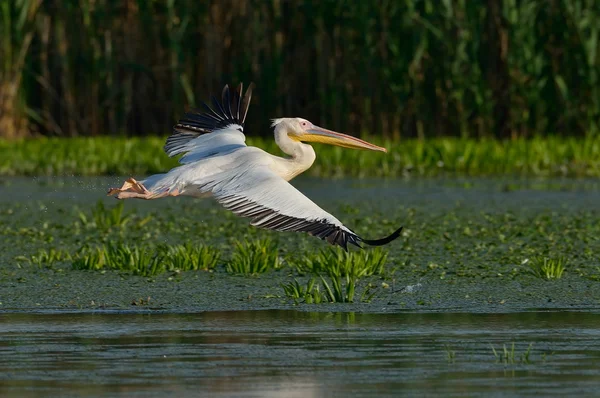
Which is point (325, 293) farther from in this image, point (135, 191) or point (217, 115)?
point (217, 115)

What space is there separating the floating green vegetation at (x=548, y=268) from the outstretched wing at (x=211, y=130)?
1.92 m

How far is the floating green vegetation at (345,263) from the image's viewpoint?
8227 mm

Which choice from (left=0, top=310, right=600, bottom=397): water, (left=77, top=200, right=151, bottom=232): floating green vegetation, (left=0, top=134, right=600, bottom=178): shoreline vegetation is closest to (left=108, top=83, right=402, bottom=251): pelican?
(left=0, top=310, right=600, bottom=397): water

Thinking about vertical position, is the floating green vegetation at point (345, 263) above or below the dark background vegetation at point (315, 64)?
below

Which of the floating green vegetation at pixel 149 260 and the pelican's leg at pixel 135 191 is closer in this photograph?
the pelican's leg at pixel 135 191

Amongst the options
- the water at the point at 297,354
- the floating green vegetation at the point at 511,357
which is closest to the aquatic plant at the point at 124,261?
the water at the point at 297,354

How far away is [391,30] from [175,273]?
9.46m

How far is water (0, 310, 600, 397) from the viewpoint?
5.11 meters

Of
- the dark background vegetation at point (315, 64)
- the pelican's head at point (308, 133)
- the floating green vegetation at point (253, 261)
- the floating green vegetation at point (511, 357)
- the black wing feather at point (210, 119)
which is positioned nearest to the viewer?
the floating green vegetation at point (511, 357)

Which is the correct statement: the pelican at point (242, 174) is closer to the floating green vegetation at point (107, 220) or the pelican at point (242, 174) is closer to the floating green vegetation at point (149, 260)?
the floating green vegetation at point (149, 260)

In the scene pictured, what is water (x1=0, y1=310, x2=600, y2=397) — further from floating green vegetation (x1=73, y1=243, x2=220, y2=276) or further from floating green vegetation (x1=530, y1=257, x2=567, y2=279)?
floating green vegetation (x1=73, y1=243, x2=220, y2=276)

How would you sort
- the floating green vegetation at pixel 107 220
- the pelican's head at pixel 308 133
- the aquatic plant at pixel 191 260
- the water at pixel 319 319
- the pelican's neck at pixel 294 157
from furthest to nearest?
1. the floating green vegetation at pixel 107 220
2. the aquatic plant at pixel 191 260
3. the pelican's head at pixel 308 133
4. the pelican's neck at pixel 294 157
5. the water at pixel 319 319

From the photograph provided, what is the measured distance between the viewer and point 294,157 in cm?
831

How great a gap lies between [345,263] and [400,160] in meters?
7.90
